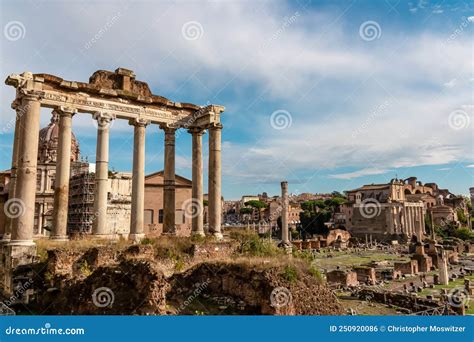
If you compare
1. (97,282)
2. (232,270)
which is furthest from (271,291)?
(97,282)

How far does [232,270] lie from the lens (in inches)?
367

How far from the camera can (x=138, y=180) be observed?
542 inches

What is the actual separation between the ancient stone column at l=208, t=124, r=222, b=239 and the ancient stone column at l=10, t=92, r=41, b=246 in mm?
6055

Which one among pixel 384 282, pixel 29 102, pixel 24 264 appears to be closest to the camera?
pixel 24 264

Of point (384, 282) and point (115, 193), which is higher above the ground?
point (115, 193)

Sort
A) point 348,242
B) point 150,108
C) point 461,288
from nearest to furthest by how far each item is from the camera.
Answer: point 150,108, point 461,288, point 348,242

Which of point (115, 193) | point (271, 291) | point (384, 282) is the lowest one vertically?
point (384, 282)

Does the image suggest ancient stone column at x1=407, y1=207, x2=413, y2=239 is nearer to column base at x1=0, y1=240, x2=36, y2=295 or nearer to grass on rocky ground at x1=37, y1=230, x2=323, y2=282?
grass on rocky ground at x1=37, y1=230, x2=323, y2=282

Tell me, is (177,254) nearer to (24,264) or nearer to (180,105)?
(24,264)

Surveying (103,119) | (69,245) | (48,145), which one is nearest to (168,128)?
(103,119)

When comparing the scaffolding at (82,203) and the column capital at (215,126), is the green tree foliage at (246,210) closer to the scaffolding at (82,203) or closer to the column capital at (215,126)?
the scaffolding at (82,203)

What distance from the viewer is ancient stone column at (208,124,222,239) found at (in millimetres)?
14211

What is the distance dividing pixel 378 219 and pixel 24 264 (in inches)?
2610

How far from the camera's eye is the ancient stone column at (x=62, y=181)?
1212 cm
